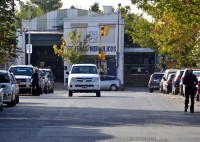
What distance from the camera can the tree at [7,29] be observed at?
3269cm

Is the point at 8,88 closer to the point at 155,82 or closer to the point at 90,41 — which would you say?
the point at 155,82

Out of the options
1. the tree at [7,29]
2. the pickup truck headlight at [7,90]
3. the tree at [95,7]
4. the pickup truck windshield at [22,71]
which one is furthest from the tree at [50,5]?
the pickup truck headlight at [7,90]

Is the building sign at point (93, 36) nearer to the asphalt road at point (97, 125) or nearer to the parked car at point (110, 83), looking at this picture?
the parked car at point (110, 83)

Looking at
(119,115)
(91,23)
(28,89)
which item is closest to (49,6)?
(91,23)

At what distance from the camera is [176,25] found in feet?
156

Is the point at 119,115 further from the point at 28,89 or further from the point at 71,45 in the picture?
the point at 71,45

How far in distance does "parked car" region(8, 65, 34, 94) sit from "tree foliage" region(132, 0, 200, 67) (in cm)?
862

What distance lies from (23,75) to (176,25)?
1001 cm

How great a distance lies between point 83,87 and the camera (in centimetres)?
4334

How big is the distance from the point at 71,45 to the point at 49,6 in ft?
229

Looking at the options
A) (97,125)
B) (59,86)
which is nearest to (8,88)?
(97,125)

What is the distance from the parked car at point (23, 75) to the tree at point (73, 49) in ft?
112

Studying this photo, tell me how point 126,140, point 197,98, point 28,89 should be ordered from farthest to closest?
point 28,89 < point 197,98 < point 126,140

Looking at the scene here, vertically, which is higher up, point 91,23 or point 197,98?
point 91,23
